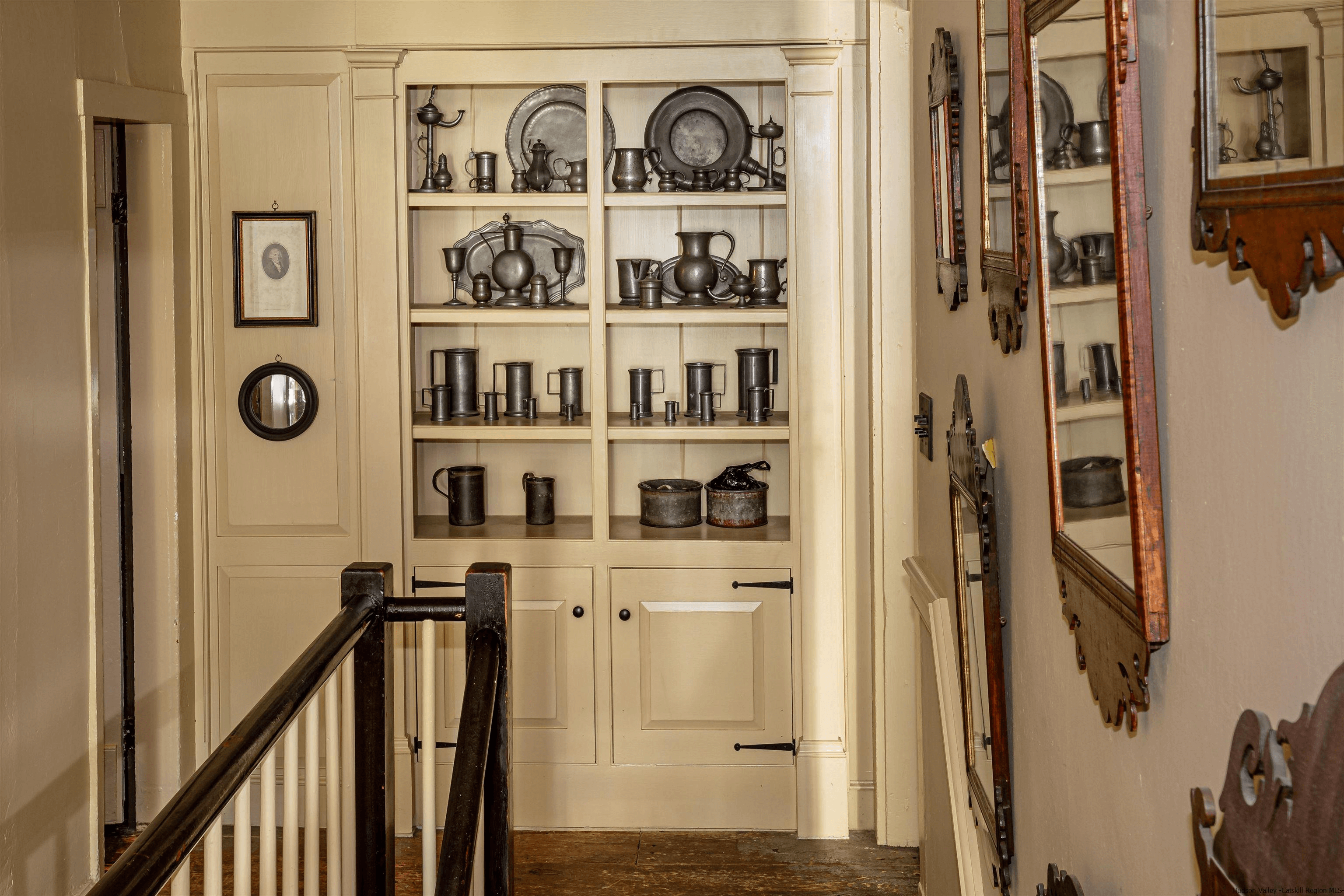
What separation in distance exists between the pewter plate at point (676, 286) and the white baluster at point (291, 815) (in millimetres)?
2325

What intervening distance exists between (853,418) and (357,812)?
6.44 feet

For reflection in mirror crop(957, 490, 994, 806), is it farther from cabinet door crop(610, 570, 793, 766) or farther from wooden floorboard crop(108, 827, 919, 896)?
cabinet door crop(610, 570, 793, 766)

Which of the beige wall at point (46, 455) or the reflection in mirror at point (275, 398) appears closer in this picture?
the beige wall at point (46, 455)

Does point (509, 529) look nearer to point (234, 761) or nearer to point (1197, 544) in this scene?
point (234, 761)

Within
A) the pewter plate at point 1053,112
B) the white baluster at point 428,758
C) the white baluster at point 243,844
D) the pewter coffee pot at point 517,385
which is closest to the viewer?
the pewter plate at point 1053,112

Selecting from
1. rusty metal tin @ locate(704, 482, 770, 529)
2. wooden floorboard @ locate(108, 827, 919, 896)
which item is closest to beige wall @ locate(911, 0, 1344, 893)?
wooden floorboard @ locate(108, 827, 919, 896)

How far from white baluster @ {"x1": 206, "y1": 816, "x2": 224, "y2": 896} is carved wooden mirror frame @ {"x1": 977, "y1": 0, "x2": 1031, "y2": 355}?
1.21 m

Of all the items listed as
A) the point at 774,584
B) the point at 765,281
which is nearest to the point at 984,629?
→ the point at 774,584

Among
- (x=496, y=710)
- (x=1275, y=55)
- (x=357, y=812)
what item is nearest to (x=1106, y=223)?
(x=1275, y=55)

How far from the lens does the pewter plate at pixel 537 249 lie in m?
3.84

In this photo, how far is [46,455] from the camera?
282 centimetres

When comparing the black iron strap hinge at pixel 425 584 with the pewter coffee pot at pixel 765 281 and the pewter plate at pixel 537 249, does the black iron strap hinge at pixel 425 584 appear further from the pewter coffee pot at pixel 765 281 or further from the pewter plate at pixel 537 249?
the pewter coffee pot at pixel 765 281

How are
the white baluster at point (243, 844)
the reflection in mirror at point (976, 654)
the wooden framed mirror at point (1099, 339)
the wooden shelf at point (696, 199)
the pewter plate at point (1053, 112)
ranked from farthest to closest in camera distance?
the wooden shelf at point (696, 199) < the reflection in mirror at point (976, 654) < the white baluster at point (243, 844) < the pewter plate at point (1053, 112) < the wooden framed mirror at point (1099, 339)

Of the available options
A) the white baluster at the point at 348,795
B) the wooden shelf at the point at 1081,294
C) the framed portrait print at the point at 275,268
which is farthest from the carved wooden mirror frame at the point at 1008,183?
the framed portrait print at the point at 275,268
